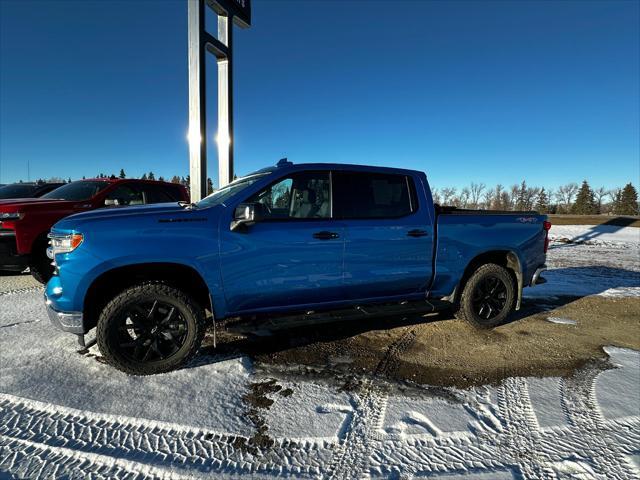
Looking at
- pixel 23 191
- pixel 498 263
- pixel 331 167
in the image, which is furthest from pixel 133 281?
pixel 23 191

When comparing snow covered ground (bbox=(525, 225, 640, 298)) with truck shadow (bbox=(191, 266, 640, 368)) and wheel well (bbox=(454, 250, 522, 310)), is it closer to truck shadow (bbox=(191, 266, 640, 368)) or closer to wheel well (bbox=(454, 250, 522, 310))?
truck shadow (bbox=(191, 266, 640, 368))

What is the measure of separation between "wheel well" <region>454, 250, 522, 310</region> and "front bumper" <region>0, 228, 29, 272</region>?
Answer: 6809mm

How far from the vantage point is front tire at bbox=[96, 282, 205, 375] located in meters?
2.99

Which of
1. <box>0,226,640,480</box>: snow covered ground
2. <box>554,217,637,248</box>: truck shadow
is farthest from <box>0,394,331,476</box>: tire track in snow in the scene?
<box>554,217,637,248</box>: truck shadow

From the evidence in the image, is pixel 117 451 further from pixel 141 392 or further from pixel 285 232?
pixel 285 232

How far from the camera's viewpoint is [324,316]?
11.8ft

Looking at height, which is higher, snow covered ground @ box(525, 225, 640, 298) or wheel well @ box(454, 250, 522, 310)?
wheel well @ box(454, 250, 522, 310)

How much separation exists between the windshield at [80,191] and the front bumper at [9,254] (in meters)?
1.46

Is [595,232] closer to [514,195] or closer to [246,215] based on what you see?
[246,215]

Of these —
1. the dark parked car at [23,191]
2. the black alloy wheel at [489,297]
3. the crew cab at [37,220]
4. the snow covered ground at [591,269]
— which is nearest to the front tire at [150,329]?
the black alloy wheel at [489,297]

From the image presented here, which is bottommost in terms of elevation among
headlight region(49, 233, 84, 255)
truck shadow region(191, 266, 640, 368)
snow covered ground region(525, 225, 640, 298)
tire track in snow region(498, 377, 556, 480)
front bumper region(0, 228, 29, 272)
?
tire track in snow region(498, 377, 556, 480)

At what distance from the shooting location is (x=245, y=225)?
3258 mm

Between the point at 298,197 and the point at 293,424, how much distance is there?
7.04 ft

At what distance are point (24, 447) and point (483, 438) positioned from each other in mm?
3073
